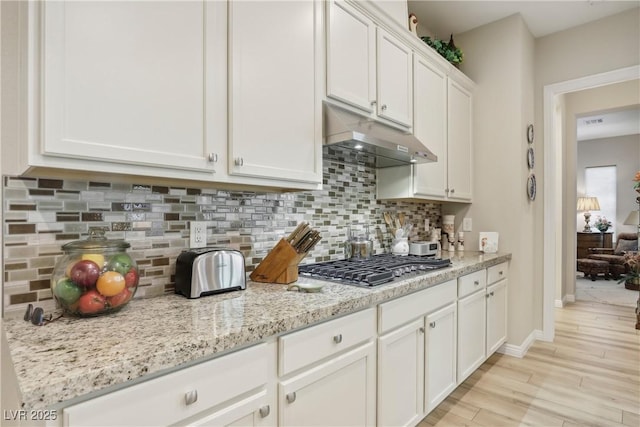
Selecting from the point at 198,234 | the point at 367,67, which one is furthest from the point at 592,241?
the point at 198,234

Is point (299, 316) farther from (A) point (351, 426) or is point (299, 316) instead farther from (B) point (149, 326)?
(A) point (351, 426)

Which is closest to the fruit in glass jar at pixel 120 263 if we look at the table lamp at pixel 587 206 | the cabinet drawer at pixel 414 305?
the cabinet drawer at pixel 414 305

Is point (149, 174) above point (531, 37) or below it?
below

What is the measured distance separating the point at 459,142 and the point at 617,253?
585 centimetres

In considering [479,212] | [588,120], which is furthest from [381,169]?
[588,120]

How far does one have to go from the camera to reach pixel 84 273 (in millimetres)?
1007

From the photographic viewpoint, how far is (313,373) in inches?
47.5

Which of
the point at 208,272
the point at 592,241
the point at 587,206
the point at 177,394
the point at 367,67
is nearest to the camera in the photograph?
the point at 177,394

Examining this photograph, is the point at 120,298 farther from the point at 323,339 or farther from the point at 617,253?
the point at 617,253

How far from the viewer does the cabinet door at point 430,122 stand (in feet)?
8.20

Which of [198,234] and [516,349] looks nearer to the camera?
[198,234]

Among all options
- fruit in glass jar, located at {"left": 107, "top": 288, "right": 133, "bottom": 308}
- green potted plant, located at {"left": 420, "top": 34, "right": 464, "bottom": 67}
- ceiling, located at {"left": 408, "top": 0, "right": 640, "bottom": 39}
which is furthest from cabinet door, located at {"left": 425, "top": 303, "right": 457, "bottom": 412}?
ceiling, located at {"left": 408, "top": 0, "right": 640, "bottom": 39}

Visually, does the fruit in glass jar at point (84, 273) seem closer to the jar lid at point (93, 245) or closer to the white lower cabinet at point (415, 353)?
the jar lid at point (93, 245)

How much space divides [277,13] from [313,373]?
4.77 ft
